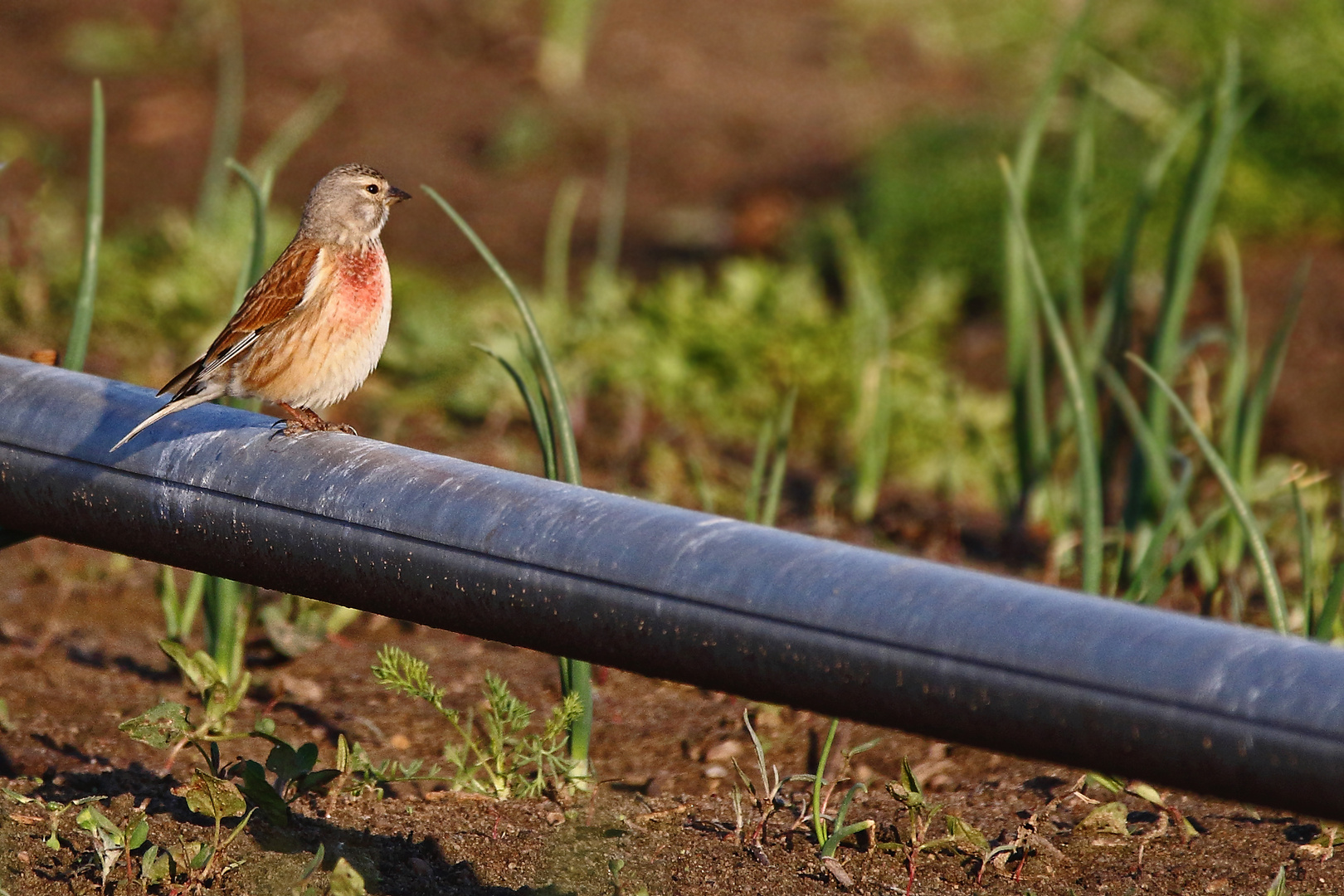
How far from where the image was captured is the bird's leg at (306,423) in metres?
2.32

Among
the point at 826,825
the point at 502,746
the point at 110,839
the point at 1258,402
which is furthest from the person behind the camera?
the point at 1258,402

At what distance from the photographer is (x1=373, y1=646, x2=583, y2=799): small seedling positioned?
2.45 metres

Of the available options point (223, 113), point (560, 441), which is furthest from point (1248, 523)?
point (223, 113)

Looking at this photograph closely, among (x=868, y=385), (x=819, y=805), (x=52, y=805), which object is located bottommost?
(x=52, y=805)

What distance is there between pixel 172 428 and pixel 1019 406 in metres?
2.67

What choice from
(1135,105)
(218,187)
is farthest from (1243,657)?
(1135,105)

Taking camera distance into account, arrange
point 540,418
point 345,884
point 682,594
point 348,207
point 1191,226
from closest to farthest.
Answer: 1. point 682,594
2. point 345,884
3. point 540,418
4. point 348,207
5. point 1191,226

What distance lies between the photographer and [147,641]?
11.3 feet

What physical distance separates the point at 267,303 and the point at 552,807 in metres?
1.06

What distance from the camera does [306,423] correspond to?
2.54 meters

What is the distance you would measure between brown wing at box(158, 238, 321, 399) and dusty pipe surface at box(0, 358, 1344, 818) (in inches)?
15.0

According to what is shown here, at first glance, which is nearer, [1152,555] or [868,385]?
[1152,555]

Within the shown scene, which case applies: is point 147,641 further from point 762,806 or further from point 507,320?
point 507,320

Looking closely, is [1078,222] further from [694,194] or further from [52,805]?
[694,194]
